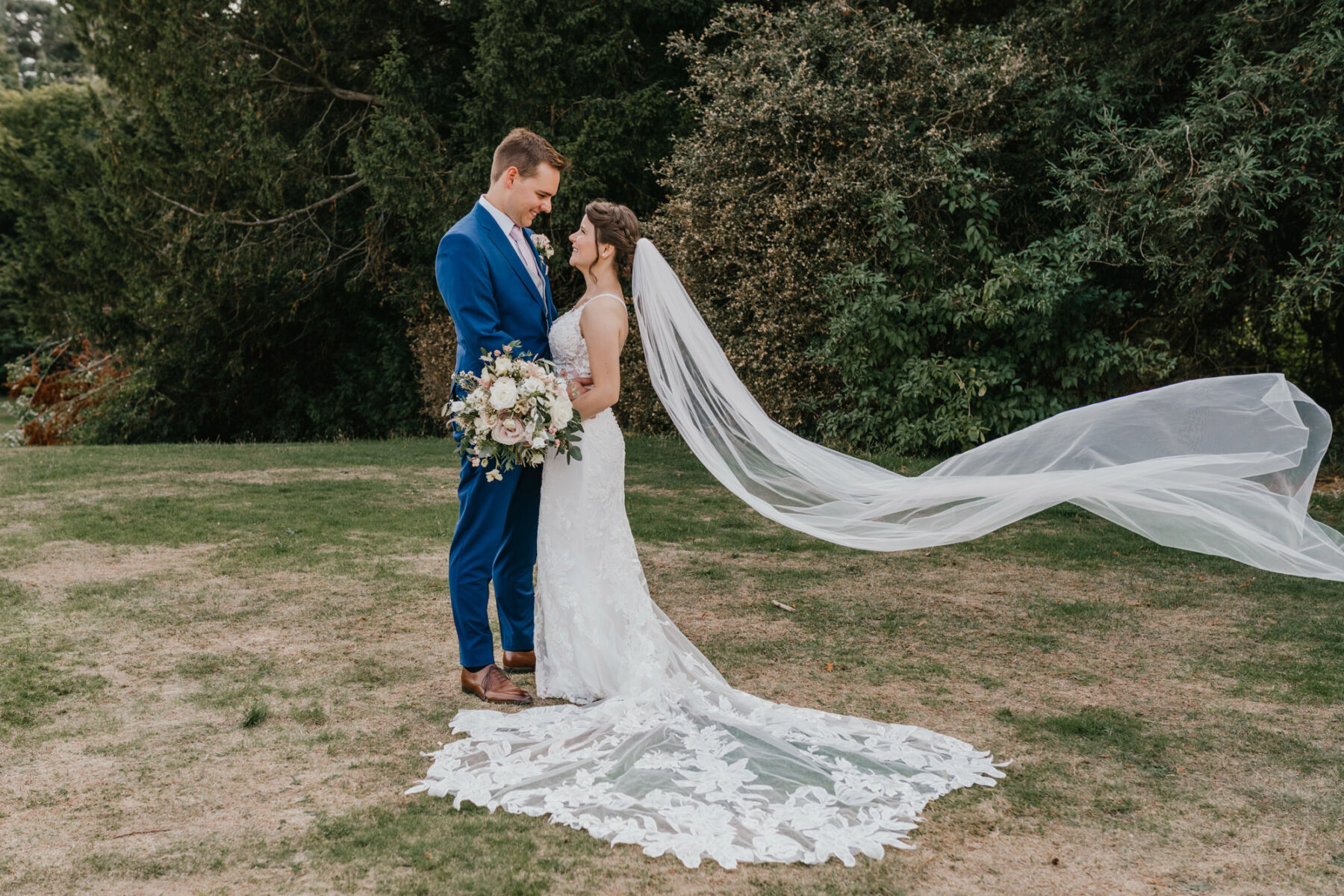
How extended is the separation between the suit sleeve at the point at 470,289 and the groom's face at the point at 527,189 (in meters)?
0.32

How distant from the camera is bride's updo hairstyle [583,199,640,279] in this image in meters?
4.42

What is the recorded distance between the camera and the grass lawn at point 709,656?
3051 millimetres

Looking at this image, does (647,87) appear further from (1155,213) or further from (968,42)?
(1155,213)

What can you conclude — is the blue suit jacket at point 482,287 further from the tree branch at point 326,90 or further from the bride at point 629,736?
the tree branch at point 326,90

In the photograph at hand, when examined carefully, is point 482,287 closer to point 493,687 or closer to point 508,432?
point 508,432

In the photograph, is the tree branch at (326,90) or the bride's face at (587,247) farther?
the tree branch at (326,90)

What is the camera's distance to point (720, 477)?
192 inches

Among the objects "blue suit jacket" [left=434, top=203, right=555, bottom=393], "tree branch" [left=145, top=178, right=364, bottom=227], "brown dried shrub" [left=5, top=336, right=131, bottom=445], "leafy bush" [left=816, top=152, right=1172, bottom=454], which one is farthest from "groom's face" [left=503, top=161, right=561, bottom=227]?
"brown dried shrub" [left=5, top=336, right=131, bottom=445]

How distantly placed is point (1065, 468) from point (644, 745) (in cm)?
220

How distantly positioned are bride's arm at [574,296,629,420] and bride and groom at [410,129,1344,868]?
10 millimetres

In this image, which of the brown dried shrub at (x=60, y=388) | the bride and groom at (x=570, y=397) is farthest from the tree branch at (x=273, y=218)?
the bride and groom at (x=570, y=397)

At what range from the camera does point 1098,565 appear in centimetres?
721

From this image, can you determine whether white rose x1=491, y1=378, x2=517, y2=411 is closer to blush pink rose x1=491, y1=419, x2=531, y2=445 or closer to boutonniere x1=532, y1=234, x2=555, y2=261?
blush pink rose x1=491, y1=419, x2=531, y2=445

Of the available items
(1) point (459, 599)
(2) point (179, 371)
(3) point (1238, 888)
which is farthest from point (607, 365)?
(2) point (179, 371)
